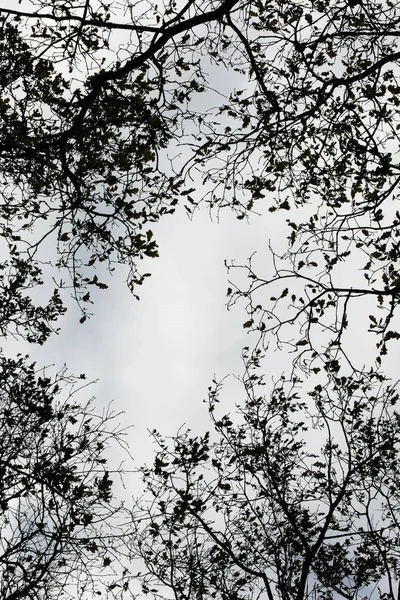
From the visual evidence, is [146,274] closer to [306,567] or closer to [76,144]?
[76,144]

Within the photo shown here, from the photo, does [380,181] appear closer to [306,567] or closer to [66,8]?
[66,8]

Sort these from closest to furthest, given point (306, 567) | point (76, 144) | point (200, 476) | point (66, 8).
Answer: point (66, 8)
point (76, 144)
point (306, 567)
point (200, 476)

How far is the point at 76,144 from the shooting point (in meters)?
6.43

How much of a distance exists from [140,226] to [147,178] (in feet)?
2.09

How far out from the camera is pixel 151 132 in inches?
246

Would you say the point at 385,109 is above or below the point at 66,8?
below

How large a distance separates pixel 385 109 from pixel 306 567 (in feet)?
24.6

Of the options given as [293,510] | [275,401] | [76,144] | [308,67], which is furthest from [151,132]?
[293,510]

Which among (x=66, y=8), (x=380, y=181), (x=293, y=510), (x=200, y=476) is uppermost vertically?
(x=66, y=8)

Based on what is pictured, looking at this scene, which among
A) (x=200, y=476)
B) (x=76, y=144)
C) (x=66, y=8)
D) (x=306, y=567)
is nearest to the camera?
(x=66, y=8)

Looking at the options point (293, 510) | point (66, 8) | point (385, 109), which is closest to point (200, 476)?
point (293, 510)

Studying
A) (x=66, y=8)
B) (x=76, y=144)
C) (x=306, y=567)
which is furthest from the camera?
(x=306, y=567)

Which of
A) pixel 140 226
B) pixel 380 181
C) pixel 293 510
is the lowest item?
pixel 293 510

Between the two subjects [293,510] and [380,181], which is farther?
[293,510]
